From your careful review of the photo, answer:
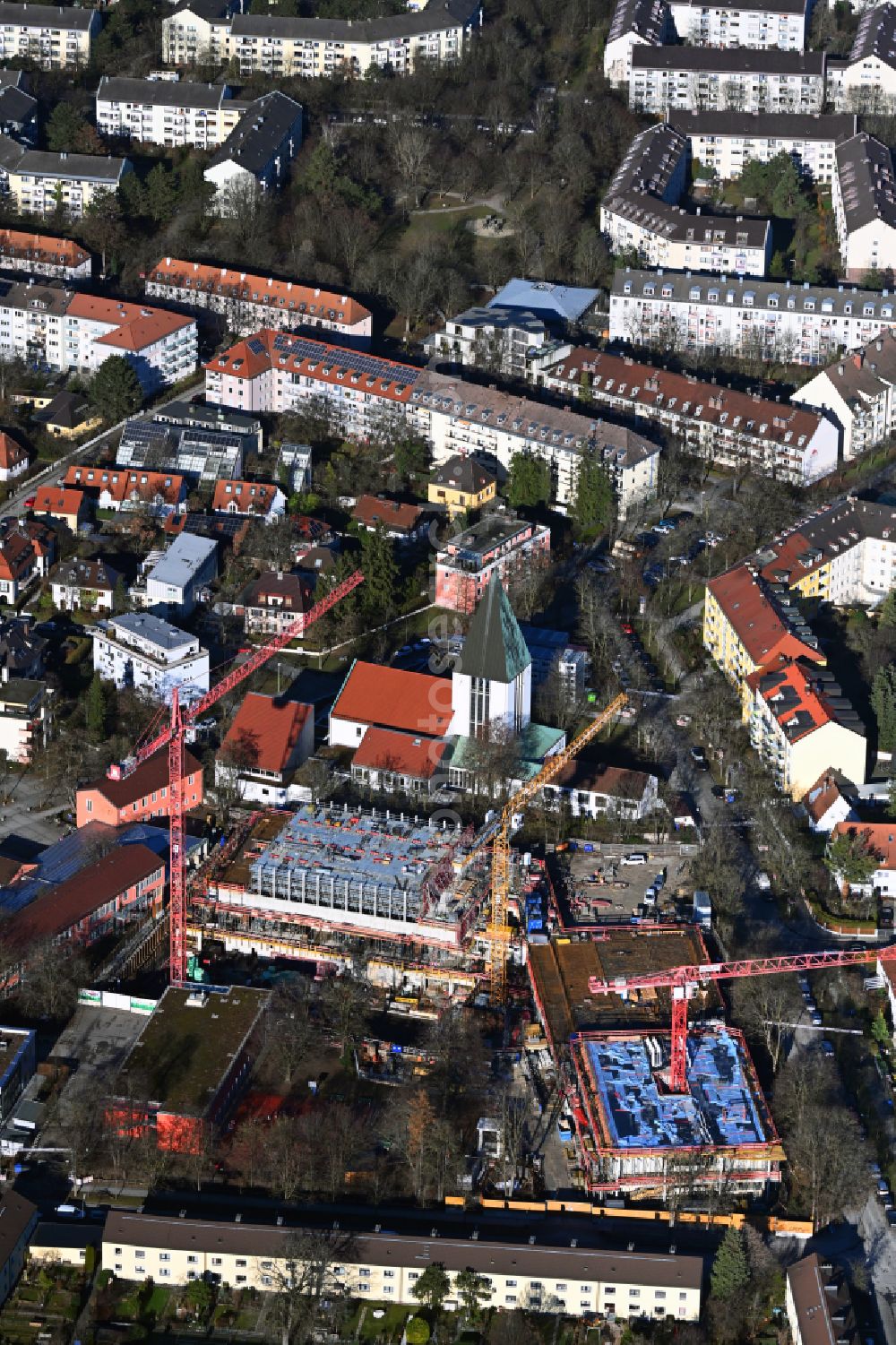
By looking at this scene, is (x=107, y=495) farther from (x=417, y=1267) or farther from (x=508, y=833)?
(x=417, y=1267)

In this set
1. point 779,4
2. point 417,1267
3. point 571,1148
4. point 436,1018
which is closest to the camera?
point 417,1267

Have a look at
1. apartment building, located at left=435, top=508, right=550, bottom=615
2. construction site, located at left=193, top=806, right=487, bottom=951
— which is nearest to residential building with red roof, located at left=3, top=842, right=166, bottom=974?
construction site, located at left=193, top=806, right=487, bottom=951

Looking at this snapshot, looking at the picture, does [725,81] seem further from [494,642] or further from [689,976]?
[689,976]

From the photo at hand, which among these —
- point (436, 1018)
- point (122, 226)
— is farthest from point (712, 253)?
point (436, 1018)

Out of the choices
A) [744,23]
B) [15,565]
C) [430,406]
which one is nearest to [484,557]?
[430,406]

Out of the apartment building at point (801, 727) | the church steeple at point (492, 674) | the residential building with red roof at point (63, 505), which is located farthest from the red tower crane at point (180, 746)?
the apartment building at point (801, 727)

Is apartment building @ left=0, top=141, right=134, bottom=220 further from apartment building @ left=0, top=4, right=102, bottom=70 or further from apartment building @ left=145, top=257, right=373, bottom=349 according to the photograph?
apartment building @ left=0, top=4, right=102, bottom=70
